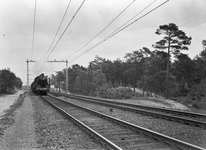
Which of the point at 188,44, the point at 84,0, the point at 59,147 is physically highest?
the point at 188,44

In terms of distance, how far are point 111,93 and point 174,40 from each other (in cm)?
1518

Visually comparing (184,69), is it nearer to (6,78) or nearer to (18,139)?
(6,78)

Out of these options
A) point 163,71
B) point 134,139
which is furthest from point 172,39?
point 134,139

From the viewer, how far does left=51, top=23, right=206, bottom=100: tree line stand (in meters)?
40.7

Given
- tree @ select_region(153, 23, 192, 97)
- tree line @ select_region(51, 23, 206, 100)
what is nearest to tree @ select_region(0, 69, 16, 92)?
tree line @ select_region(51, 23, 206, 100)

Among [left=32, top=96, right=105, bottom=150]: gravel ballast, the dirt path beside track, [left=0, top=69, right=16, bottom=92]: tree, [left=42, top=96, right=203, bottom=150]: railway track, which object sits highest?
[left=0, top=69, right=16, bottom=92]: tree

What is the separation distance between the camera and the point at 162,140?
6.97m

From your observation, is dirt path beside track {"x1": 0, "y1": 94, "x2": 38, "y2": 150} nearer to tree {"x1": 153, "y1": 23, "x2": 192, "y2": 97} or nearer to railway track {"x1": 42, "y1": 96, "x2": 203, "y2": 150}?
railway track {"x1": 42, "y1": 96, "x2": 203, "y2": 150}

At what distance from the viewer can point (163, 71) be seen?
54.3m

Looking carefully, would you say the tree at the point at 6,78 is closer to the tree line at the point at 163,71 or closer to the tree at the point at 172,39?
the tree line at the point at 163,71

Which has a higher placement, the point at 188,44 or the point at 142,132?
the point at 188,44

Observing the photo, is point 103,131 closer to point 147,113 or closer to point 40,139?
point 40,139

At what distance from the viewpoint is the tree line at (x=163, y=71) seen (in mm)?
40688

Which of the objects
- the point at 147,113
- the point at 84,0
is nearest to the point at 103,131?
the point at 147,113
